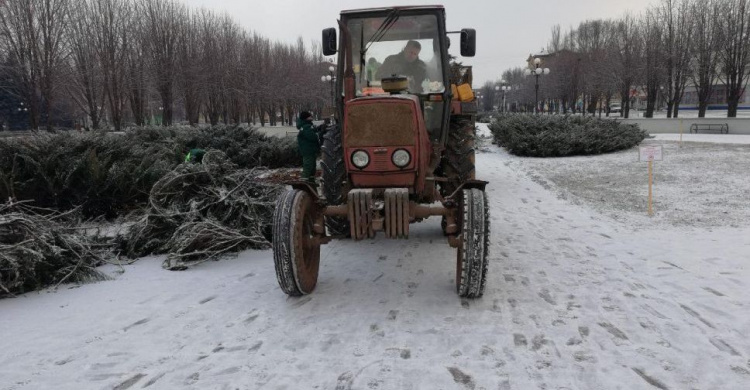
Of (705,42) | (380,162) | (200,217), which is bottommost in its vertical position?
(200,217)

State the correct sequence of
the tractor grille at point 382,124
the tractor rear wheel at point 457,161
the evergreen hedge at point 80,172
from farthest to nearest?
the evergreen hedge at point 80,172
the tractor rear wheel at point 457,161
the tractor grille at point 382,124

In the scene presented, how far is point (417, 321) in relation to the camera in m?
4.25

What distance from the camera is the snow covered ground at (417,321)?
3400 millimetres

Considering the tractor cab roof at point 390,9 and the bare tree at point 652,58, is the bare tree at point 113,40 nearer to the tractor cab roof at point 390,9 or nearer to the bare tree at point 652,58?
the tractor cab roof at point 390,9

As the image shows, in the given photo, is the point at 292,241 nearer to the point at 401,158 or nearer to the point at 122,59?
the point at 401,158

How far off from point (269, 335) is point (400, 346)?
106 cm

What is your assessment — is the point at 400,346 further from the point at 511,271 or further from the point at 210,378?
the point at 511,271

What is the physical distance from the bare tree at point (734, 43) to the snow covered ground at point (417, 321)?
106 ft

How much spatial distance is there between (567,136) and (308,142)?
411 inches

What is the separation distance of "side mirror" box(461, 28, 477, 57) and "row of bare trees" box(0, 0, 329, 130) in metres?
12.8

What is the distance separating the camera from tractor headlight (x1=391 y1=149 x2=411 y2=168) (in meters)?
4.75

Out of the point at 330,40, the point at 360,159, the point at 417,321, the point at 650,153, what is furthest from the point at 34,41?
the point at 417,321

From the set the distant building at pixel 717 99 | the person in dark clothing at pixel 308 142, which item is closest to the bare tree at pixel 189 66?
the person in dark clothing at pixel 308 142

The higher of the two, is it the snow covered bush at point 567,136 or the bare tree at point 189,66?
the bare tree at point 189,66
